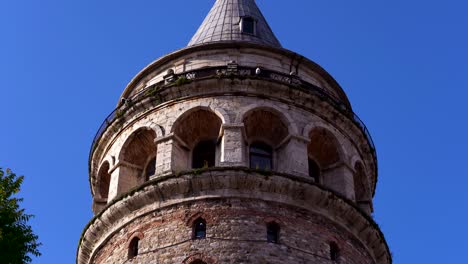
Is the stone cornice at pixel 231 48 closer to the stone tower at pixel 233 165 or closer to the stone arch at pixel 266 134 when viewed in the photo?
the stone tower at pixel 233 165

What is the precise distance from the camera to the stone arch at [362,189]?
83.3 ft

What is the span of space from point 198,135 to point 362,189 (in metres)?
5.36

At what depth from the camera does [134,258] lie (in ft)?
68.3

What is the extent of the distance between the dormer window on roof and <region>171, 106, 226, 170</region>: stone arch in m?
5.22

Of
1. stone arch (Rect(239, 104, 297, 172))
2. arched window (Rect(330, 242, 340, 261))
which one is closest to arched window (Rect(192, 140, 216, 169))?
stone arch (Rect(239, 104, 297, 172))

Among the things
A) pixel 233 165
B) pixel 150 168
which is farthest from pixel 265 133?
pixel 150 168

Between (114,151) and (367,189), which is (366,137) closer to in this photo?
(367,189)

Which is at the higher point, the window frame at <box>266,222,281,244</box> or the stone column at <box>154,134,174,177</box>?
the stone column at <box>154,134,174,177</box>

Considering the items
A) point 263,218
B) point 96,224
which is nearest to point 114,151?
point 96,224

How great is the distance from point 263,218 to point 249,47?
693cm

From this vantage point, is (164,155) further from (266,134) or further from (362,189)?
(362,189)

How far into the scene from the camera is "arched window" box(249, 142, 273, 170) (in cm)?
2341

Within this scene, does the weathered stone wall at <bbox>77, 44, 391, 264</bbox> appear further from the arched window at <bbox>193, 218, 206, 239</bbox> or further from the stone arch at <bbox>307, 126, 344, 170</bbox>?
the arched window at <bbox>193, 218, 206, 239</bbox>

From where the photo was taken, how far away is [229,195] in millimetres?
21312
